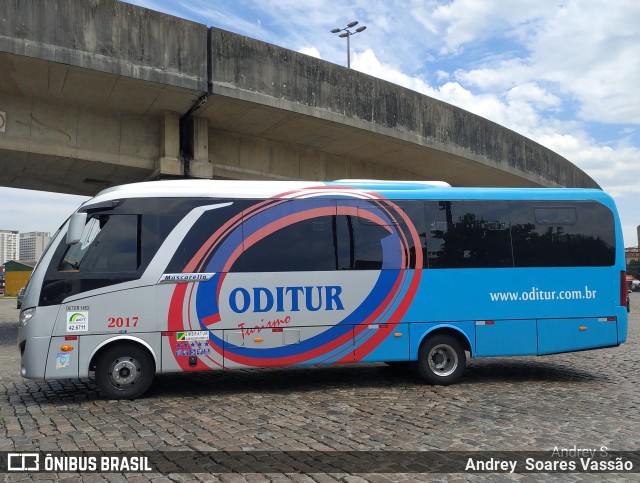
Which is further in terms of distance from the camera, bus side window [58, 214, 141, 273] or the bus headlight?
bus side window [58, 214, 141, 273]

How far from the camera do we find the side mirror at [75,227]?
7.38 meters

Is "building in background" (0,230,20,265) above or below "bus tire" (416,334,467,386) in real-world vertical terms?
above

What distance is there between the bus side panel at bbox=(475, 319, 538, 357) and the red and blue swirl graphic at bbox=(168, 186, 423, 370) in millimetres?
1338

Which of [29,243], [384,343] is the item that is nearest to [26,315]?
[384,343]

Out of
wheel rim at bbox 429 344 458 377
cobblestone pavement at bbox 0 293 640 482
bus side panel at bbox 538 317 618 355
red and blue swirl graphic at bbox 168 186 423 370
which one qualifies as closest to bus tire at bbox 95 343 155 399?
cobblestone pavement at bbox 0 293 640 482

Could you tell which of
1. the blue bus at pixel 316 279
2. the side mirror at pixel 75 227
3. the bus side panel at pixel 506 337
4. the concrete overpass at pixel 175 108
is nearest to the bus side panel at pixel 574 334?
the blue bus at pixel 316 279

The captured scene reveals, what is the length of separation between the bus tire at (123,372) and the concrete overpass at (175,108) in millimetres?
5608

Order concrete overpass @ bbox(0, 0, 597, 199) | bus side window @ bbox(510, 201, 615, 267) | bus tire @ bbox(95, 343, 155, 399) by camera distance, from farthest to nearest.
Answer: concrete overpass @ bbox(0, 0, 597, 199)
bus side window @ bbox(510, 201, 615, 267)
bus tire @ bbox(95, 343, 155, 399)

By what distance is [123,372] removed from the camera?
301 inches

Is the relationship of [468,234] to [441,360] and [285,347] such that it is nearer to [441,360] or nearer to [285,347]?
[441,360]

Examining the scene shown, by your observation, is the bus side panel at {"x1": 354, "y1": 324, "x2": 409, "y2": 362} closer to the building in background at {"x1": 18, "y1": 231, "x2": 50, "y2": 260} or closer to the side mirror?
the side mirror

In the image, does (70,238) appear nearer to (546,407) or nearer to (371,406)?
(371,406)

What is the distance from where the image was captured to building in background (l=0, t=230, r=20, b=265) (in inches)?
6471

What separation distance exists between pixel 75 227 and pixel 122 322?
4.76ft
